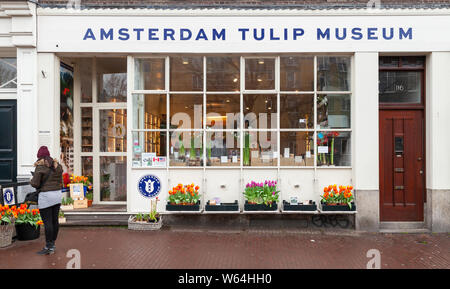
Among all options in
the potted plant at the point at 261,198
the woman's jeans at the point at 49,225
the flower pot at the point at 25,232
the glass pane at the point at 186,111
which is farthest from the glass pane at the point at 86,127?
the potted plant at the point at 261,198

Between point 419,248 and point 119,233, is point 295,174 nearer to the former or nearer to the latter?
point 419,248

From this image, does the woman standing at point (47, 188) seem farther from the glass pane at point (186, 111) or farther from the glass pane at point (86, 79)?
the glass pane at point (86, 79)

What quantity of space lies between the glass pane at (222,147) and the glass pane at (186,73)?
129 centimetres

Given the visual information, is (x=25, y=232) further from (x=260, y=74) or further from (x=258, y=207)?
(x=260, y=74)

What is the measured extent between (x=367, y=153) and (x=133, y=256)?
5.85 m

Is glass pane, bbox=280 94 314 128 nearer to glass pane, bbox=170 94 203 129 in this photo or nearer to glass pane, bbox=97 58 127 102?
glass pane, bbox=170 94 203 129

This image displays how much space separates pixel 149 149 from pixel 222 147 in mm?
1846

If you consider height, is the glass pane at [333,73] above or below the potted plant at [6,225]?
above

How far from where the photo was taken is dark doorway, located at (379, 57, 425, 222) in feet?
29.8

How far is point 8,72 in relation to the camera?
9734 mm

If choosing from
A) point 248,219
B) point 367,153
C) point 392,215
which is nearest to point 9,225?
point 248,219

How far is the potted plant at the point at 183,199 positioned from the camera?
8.68 meters

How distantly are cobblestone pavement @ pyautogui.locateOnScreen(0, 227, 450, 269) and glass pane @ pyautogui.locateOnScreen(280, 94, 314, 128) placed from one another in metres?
2.67

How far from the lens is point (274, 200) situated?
8.67 meters
